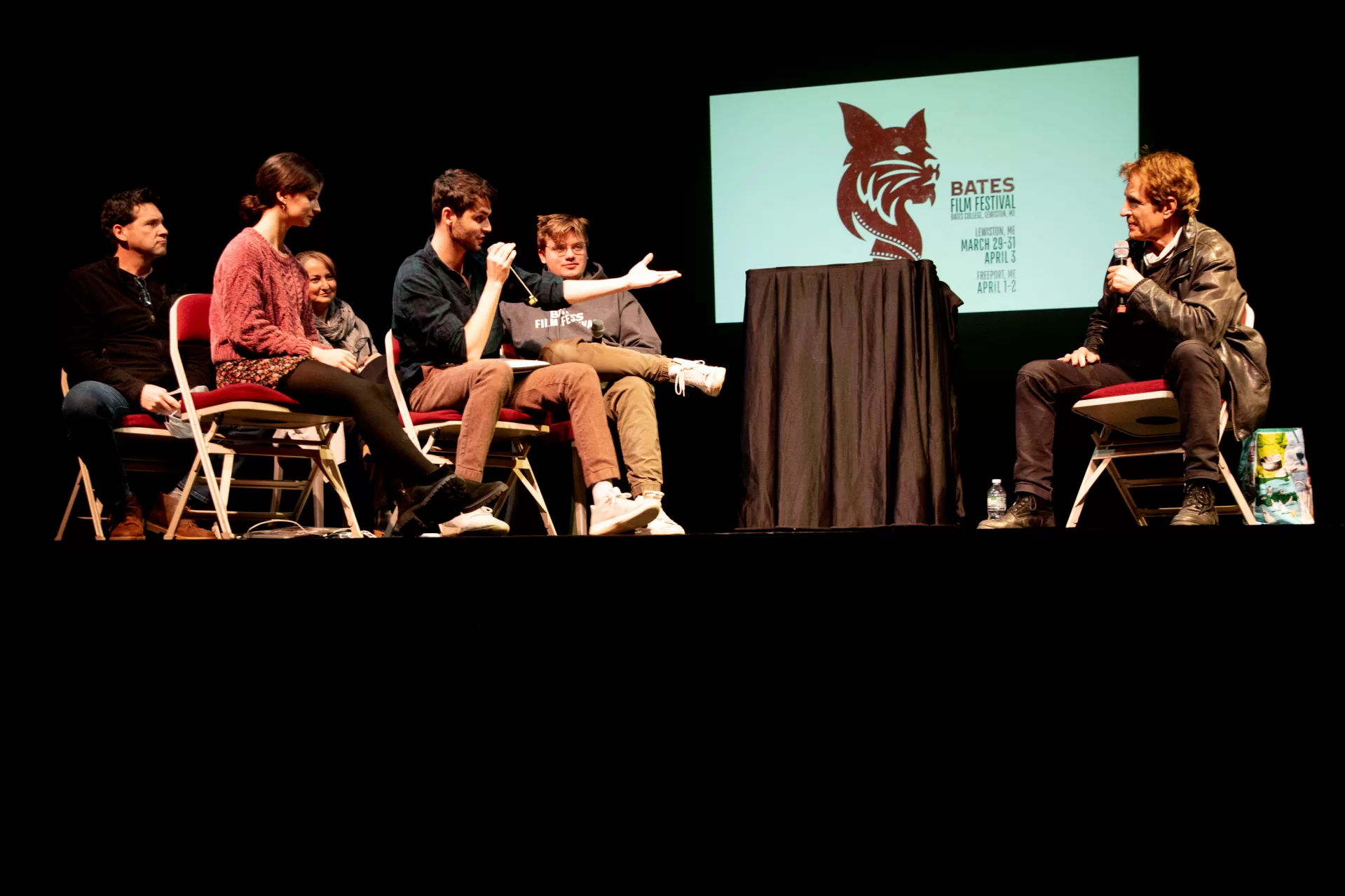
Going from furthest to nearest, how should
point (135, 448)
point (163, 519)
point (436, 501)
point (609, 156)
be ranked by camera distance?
point (609, 156) < point (135, 448) < point (163, 519) < point (436, 501)

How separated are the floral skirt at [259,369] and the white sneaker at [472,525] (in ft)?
2.10

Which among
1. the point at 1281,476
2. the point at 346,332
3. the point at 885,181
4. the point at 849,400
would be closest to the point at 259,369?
the point at 346,332

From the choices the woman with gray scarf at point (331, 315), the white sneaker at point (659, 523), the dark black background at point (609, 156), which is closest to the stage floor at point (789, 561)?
the white sneaker at point (659, 523)

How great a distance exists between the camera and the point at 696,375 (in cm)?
323

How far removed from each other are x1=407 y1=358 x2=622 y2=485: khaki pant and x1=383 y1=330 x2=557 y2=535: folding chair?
42 millimetres

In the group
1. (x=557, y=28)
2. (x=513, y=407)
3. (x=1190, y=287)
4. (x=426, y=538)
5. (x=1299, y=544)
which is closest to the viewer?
(x=1299, y=544)

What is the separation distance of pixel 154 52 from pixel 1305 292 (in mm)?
5024

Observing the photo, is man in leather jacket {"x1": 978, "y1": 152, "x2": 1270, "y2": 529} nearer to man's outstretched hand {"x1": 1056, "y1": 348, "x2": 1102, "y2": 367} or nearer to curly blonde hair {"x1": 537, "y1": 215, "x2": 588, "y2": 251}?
man's outstretched hand {"x1": 1056, "y1": 348, "x2": 1102, "y2": 367}

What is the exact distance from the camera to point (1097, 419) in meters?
3.08

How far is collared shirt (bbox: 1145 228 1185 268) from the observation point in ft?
10.3

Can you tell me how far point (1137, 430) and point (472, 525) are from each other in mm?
1907

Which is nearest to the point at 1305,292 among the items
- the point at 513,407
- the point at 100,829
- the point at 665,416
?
the point at 665,416

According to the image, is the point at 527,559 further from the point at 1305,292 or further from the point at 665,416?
the point at 1305,292

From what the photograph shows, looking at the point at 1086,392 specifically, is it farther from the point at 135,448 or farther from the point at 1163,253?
the point at 135,448
